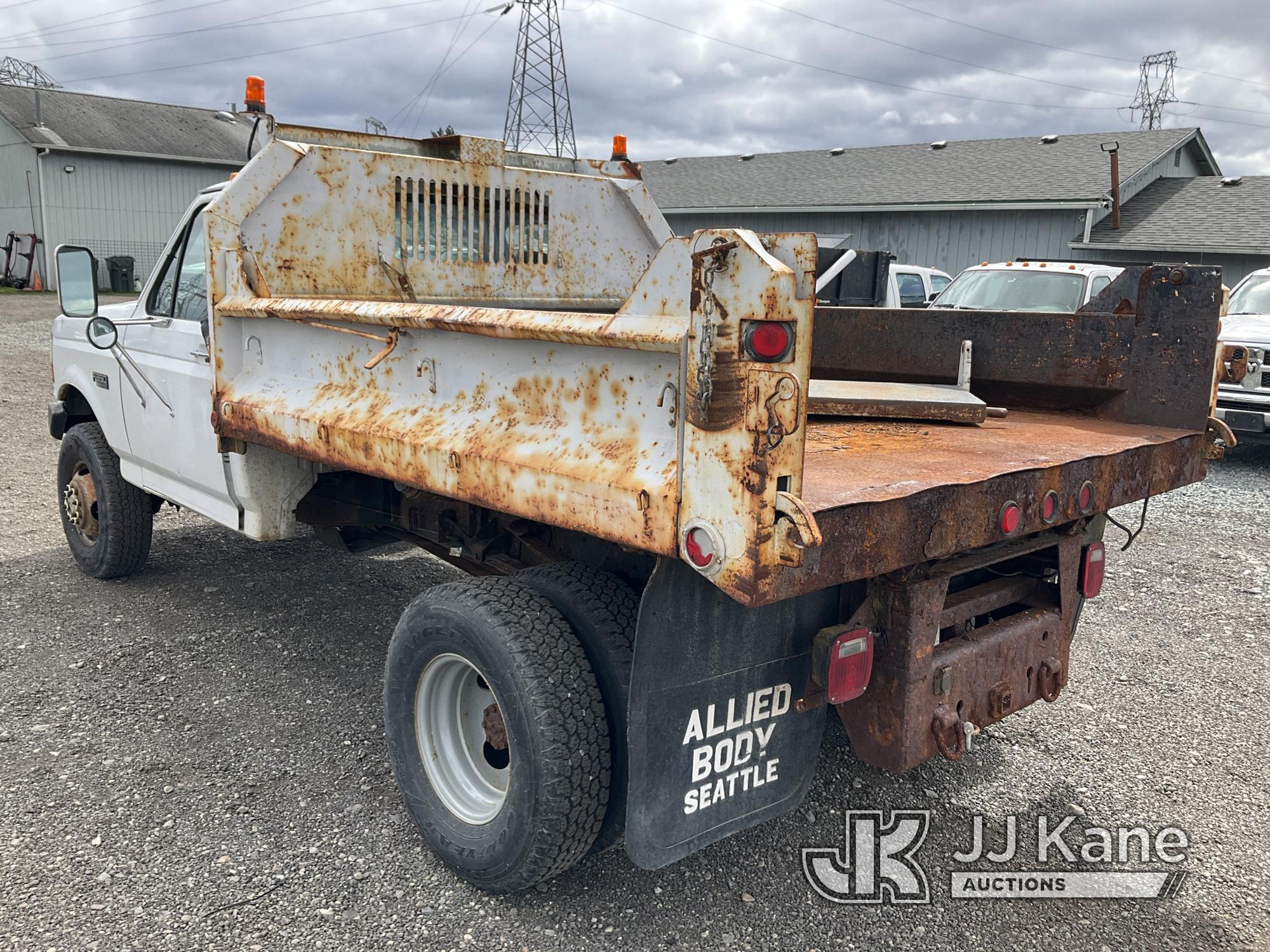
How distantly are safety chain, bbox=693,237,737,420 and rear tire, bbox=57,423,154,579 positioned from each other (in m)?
4.20

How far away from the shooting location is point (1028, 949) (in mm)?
2764

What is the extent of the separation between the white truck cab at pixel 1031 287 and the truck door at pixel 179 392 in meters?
8.43

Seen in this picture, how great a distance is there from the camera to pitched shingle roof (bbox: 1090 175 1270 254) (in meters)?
20.1

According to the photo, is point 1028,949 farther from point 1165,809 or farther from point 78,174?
point 78,174

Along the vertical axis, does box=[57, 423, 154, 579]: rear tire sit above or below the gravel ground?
above

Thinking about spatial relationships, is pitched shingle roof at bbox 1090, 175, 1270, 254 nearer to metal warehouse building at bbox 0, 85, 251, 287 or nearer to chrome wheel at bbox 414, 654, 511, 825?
chrome wheel at bbox 414, 654, 511, 825

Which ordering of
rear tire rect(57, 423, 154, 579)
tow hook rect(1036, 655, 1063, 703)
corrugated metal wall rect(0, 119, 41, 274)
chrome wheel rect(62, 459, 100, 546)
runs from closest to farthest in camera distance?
1. tow hook rect(1036, 655, 1063, 703)
2. rear tire rect(57, 423, 154, 579)
3. chrome wheel rect(62, 459, 100, 546)
4. corrugated metal wall rect(0, 119, 41, 274)

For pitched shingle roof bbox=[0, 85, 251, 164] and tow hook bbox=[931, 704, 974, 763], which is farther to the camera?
pitched shingle roof bbox=[0, 85, 251, 164]

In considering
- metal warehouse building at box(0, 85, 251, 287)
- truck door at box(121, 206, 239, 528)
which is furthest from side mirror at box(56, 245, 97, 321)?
metal warehouse building at box(0, 85, 251, 287)

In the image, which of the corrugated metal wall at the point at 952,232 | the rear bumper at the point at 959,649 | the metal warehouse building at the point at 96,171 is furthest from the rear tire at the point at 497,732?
the metal warehouse building at the point at 96,171

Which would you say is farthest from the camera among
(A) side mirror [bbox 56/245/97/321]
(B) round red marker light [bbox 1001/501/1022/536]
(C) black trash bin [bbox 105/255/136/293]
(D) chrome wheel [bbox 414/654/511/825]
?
(C) black trash bin [bbox 105/255/136/293]

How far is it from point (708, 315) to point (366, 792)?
7.41 feet

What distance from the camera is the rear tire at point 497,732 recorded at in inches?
102

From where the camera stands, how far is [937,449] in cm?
298
